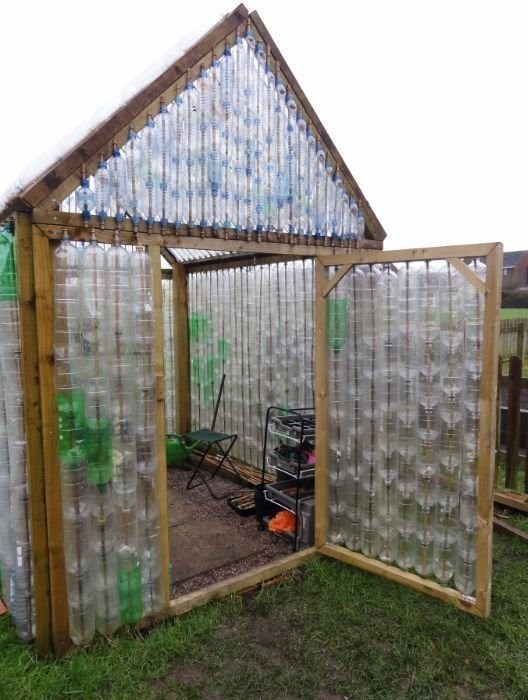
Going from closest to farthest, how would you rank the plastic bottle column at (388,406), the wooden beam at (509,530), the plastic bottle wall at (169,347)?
the plastic bottle column at (388,406) → the wooden beam at (509,530) → the plastic bottle wall at (169,347)

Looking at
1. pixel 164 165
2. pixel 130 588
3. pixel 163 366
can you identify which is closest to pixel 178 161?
pixel 164 165

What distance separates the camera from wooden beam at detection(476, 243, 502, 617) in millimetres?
2943

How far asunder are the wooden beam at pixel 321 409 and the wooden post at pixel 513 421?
1.94 metres

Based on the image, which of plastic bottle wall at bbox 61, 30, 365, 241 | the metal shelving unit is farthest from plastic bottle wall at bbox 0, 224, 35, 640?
the metal shelving unit

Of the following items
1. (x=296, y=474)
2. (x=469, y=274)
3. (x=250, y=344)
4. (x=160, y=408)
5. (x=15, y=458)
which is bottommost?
(x=296, y=474)

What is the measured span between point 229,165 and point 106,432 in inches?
72.7

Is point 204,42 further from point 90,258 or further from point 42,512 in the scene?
point 42,512

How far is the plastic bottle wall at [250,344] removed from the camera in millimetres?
5059

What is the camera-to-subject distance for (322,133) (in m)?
3.89

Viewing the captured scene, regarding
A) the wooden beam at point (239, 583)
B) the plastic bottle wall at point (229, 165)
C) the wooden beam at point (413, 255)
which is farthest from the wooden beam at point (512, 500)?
the plastic bottle wall at point (229, 165)

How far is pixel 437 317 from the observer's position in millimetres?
3250

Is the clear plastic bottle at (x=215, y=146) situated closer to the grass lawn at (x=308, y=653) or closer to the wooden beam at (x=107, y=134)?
the wooden beam at (x=107, y=134)

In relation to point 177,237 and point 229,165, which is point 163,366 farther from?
point 229,165

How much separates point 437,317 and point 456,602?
1811 millimetres
